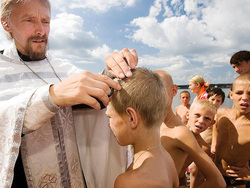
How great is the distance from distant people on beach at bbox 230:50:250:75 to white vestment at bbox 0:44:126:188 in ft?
13.5

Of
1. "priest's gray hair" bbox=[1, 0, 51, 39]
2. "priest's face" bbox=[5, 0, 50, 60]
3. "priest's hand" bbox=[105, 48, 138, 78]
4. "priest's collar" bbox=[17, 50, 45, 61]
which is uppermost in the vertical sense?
"priest's gray hair" bbox=[1, 0, 51, 39]

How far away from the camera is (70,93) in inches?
38.6

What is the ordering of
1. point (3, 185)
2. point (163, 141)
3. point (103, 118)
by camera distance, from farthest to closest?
point (163, 141), point (103, 118), point (3, 185)

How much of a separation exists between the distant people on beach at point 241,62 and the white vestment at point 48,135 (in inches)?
162

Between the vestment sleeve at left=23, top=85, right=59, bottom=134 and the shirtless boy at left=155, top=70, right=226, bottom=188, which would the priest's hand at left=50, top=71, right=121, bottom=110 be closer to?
the vestment sleeve at left=23, top=85, right=59, bottom=134

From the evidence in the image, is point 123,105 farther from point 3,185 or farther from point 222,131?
point 222,131

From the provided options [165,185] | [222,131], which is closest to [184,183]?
[222,131]

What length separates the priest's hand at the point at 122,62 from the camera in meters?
1.30

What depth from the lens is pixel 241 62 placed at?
15.1 feet

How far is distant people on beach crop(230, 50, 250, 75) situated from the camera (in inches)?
179

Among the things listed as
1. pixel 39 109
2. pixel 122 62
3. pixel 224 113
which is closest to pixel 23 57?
pixel 39 109

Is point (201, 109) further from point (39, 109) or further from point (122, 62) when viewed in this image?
point (39, 109)

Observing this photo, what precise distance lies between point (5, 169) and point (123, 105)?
32.9 inches

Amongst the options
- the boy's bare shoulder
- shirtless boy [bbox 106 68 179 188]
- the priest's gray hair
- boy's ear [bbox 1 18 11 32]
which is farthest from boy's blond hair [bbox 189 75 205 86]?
boy's ear [bbox 1 18 11 32]
